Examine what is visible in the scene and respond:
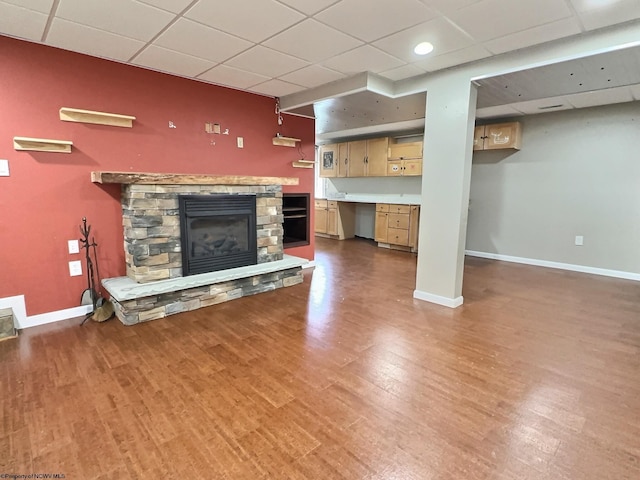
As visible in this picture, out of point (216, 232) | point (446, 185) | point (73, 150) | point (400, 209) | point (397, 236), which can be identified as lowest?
point (397, 236)

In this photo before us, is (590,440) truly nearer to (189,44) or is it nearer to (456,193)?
(456,193)

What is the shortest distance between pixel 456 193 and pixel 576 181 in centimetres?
292

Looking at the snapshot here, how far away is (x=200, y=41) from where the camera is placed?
2668 millimetres

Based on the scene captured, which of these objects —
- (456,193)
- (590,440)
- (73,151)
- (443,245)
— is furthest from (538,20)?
(73,151)

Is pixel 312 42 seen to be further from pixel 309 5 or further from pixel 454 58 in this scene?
pixel 454 58

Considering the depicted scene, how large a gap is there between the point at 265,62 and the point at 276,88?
831 millimetres

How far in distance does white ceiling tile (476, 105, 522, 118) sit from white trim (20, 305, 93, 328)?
5.35m

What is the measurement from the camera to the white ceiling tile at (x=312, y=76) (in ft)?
10.8

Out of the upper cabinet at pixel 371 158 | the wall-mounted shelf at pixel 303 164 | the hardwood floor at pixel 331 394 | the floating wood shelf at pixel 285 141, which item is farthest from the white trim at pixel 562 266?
the floating wood shelf at pixel 285 141

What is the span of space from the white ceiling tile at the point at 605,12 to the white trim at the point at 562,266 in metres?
3.75

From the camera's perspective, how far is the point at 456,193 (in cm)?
331

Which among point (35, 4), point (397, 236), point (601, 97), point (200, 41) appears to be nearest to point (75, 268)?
point (35, 4)

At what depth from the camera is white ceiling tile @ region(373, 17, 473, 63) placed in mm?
2385

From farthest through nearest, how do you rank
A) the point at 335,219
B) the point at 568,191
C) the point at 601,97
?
the point at 335,219 → the point at 568,191 → the point at 601,97
